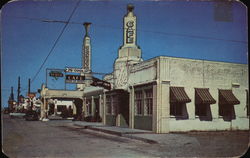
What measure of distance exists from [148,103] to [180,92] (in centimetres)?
247

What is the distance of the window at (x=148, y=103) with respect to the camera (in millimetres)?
20750

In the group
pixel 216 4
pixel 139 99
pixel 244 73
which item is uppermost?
pixel 216 4

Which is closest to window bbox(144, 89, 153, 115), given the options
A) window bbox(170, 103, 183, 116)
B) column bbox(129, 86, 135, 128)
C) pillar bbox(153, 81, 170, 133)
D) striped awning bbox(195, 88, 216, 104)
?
pillar bbox(153, 81, 170, 133)

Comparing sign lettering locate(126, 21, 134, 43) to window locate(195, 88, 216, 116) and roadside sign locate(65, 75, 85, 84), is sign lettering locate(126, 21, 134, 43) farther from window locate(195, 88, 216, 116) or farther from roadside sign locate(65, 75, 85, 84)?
window locate(195, 88, 216, 116)

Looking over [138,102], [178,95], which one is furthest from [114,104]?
[178,95]

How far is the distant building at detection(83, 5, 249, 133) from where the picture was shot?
65.2 ft

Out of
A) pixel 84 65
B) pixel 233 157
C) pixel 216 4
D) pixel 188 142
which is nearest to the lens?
pixel 233 157

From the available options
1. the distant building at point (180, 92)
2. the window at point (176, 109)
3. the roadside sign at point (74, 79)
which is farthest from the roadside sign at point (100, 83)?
the window at point (176, 109)

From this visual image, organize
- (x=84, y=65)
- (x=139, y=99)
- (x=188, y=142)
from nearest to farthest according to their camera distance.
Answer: (x=188, y=142)
(x=139, y=99)
(x=84, y=65)

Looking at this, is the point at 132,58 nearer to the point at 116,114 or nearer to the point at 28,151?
the point at 116,114

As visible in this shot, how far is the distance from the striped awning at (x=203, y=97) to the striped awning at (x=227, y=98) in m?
1.00

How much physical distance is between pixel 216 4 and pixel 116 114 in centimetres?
1585

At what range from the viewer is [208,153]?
12.8 meters

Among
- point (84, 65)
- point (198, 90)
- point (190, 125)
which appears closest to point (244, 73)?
point (198, 90)
